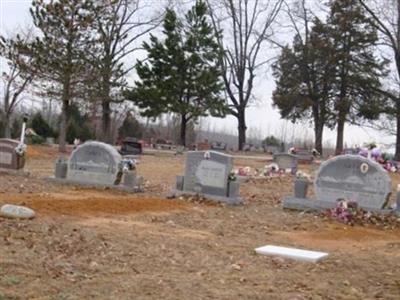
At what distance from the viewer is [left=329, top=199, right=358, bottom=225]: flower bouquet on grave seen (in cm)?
1120

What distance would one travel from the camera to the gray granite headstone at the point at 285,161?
938 inches

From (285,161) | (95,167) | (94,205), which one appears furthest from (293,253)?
(285,161)

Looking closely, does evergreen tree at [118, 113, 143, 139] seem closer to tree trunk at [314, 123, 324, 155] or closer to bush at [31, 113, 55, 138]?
bush at [31, 113, 55, 138]

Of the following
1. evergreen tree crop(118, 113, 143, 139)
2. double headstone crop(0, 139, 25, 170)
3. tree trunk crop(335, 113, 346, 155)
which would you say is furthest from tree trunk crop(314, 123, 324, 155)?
double headstone crop(0, 139, 25, 170)

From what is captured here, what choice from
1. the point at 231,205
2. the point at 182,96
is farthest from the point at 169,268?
the point at 182,96

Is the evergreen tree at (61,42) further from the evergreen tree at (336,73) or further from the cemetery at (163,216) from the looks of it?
the evergreen tree at (336,73)

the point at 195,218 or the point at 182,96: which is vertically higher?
the point at 182,96

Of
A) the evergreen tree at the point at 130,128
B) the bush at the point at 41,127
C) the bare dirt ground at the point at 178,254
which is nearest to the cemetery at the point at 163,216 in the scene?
the bare dirt ground at the point at 178,254

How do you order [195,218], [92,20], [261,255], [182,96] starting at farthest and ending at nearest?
[182,96], [92,20], [195,218], [261,255]

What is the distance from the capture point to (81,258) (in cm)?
635

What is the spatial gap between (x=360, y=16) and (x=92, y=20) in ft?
62.8

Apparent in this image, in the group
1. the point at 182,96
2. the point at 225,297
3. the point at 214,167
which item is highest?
the point at 182,96

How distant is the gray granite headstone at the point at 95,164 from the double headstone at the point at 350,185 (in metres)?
4.32

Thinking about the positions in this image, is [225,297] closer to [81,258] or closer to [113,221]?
[81,258]
